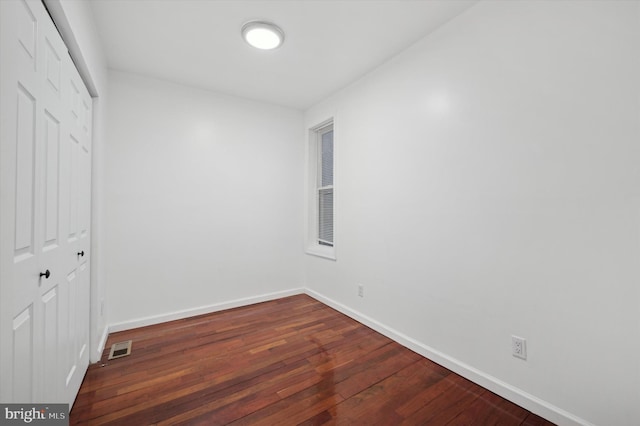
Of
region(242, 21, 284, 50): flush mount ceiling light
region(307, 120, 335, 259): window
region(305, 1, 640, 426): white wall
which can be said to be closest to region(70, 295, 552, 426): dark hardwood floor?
region(305, 1, 640, 426): white wall

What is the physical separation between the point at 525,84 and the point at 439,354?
202 cm

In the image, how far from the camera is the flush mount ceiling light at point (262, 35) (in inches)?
85.0

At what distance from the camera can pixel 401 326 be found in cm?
254

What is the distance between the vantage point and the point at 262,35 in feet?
7.40

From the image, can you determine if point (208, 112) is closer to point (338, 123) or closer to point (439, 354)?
point (338, 123)

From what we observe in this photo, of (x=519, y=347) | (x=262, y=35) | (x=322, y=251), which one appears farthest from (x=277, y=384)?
(x=262, y=35)

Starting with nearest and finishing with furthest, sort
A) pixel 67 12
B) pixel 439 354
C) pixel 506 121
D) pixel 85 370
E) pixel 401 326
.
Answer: pixel 67 12, pixel 506 121, pixel 85 370, pixel 439 354, pixel 401 326

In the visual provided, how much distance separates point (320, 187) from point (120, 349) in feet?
9.20

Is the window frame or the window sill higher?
the window frame

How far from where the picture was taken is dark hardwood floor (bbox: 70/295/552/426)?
5.33 feet

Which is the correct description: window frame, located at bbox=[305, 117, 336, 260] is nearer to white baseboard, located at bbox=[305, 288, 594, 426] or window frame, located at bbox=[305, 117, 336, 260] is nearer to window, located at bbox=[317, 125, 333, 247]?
window, located at bbox=[317, 125, 333, 247]

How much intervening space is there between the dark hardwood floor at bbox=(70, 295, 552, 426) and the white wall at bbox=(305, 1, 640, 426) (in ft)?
0.84

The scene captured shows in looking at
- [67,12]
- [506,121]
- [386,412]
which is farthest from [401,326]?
[67,12]

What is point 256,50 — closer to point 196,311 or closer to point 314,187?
point 314,187
